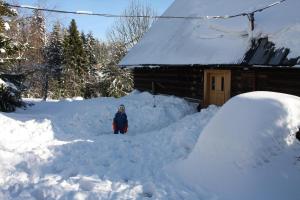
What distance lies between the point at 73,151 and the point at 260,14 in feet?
30.3

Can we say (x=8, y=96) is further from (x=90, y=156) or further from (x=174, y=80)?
(x=174, y=80)

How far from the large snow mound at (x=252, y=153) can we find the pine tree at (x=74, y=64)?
3418cm

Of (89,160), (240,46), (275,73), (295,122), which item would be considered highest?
(240,46)

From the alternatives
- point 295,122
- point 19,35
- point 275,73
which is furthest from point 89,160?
point 19,35

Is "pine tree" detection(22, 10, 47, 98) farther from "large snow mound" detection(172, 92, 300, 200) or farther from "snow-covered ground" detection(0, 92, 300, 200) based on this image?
"large snow mound" detection(172, 92, 300, 200)

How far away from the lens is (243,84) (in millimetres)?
15219

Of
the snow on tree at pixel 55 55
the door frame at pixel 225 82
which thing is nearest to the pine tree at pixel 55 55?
the snow on tree at pixel 55 55

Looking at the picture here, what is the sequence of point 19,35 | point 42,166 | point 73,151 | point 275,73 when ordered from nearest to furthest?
point 42,166, point 73,151, point 275,73, point 19,35

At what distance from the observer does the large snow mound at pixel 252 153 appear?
6.74 m

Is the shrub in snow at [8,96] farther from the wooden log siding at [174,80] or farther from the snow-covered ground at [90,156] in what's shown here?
the wooden log siding at [174,80]

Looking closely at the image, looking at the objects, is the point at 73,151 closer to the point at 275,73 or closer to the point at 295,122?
the point at 295,122

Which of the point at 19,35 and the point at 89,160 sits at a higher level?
the point at 19,35

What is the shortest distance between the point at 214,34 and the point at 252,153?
10305 millimetres

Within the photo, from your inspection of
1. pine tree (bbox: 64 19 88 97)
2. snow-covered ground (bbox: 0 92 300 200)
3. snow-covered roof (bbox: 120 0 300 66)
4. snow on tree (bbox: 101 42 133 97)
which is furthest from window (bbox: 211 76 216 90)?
pine tree (bbox: 64 19 88 97)
